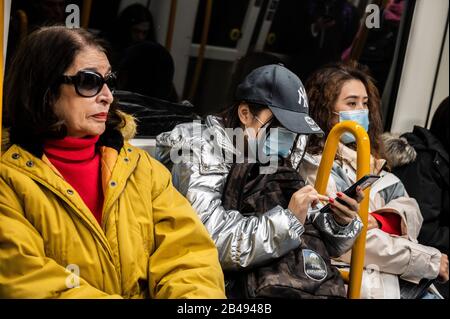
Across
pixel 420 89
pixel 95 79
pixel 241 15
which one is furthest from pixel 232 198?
pixel 420 89

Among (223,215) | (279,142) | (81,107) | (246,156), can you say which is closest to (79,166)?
(81,107)

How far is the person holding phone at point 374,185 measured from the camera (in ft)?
14.4

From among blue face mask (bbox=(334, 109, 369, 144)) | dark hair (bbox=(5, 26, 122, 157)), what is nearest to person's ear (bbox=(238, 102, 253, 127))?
blue face mask (bbox=(334, 109, 369, 144))

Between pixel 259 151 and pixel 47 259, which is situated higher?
pixel 259 151

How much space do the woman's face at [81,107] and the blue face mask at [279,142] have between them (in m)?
0.86

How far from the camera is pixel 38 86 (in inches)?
128

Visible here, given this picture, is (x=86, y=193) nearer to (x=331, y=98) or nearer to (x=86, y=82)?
(x=86, y=82)

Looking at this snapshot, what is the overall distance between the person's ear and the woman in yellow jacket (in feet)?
2.03

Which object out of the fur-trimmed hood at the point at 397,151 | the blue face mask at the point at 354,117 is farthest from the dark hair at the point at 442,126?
the blue face mask at the point at 354,117

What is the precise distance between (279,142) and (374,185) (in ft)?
3.13

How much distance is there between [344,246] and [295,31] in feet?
6.42

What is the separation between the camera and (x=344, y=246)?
3881 mm

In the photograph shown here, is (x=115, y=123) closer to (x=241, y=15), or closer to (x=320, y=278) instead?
(x=320, y=278)

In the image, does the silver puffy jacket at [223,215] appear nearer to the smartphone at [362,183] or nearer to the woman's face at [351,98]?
the smartphone at [362,183]
